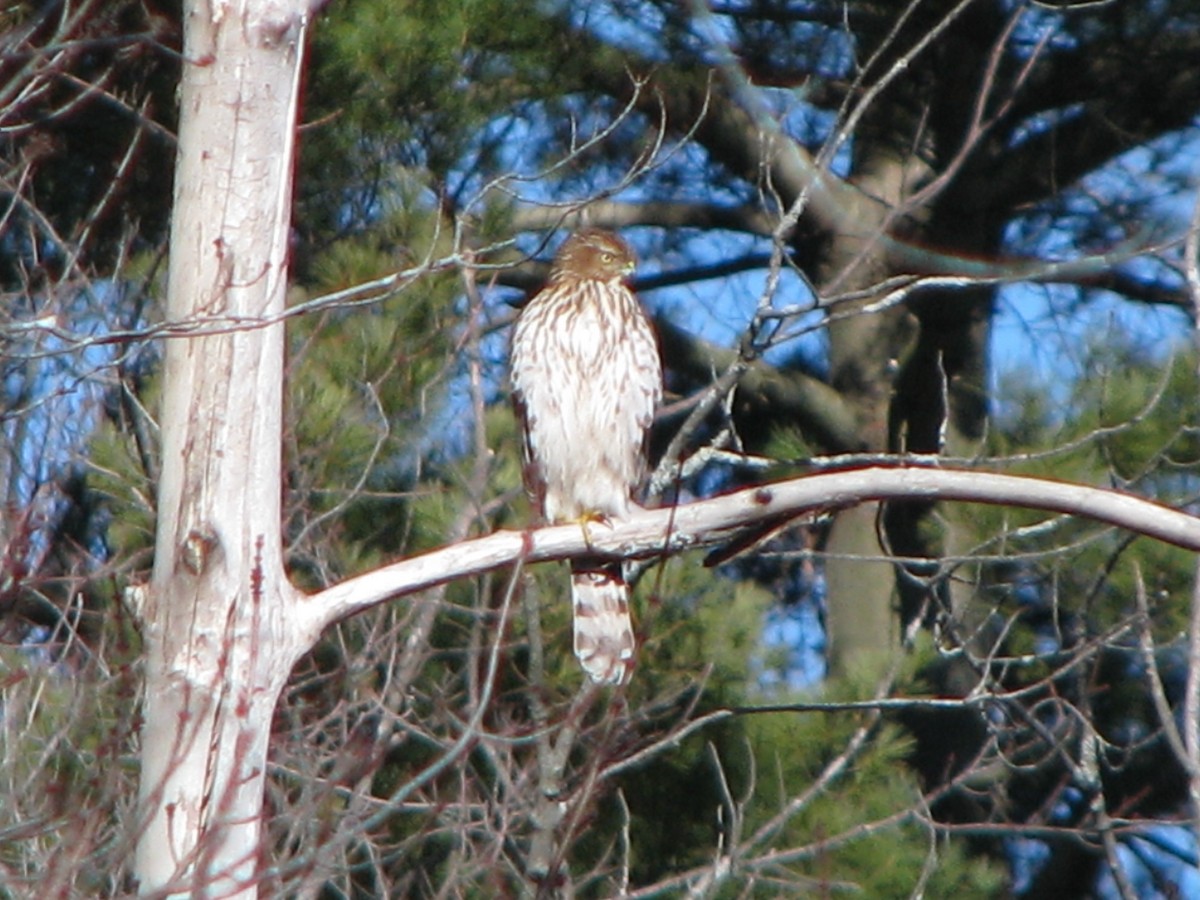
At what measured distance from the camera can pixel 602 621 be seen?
5297 mm

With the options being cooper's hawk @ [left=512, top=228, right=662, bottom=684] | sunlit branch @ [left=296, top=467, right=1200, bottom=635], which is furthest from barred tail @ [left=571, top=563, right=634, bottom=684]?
sunlit branch @ [left=296, top=467, right=1200, bottom=635]

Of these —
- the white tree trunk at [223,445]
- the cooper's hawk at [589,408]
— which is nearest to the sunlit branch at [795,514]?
the white tree trunk at [223,445]

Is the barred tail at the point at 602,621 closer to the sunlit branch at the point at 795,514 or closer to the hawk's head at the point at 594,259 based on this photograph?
the hawk's head at the point at 594,259

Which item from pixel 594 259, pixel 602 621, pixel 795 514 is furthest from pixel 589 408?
pixel 795 514

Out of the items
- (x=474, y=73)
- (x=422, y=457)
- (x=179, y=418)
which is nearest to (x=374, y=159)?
(x=474, y=73)

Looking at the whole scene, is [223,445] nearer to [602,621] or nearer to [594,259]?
[602,621]

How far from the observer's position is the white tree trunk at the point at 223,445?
352 cm

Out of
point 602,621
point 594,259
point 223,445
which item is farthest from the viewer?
point 594,259

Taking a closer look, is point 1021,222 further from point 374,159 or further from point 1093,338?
point 374,159

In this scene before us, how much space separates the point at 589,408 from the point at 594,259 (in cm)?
40

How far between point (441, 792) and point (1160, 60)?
3.40m

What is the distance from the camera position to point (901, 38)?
706 cm

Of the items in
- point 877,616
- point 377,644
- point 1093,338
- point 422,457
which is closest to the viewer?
Answer: point 377,644

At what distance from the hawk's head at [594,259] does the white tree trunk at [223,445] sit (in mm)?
1690
